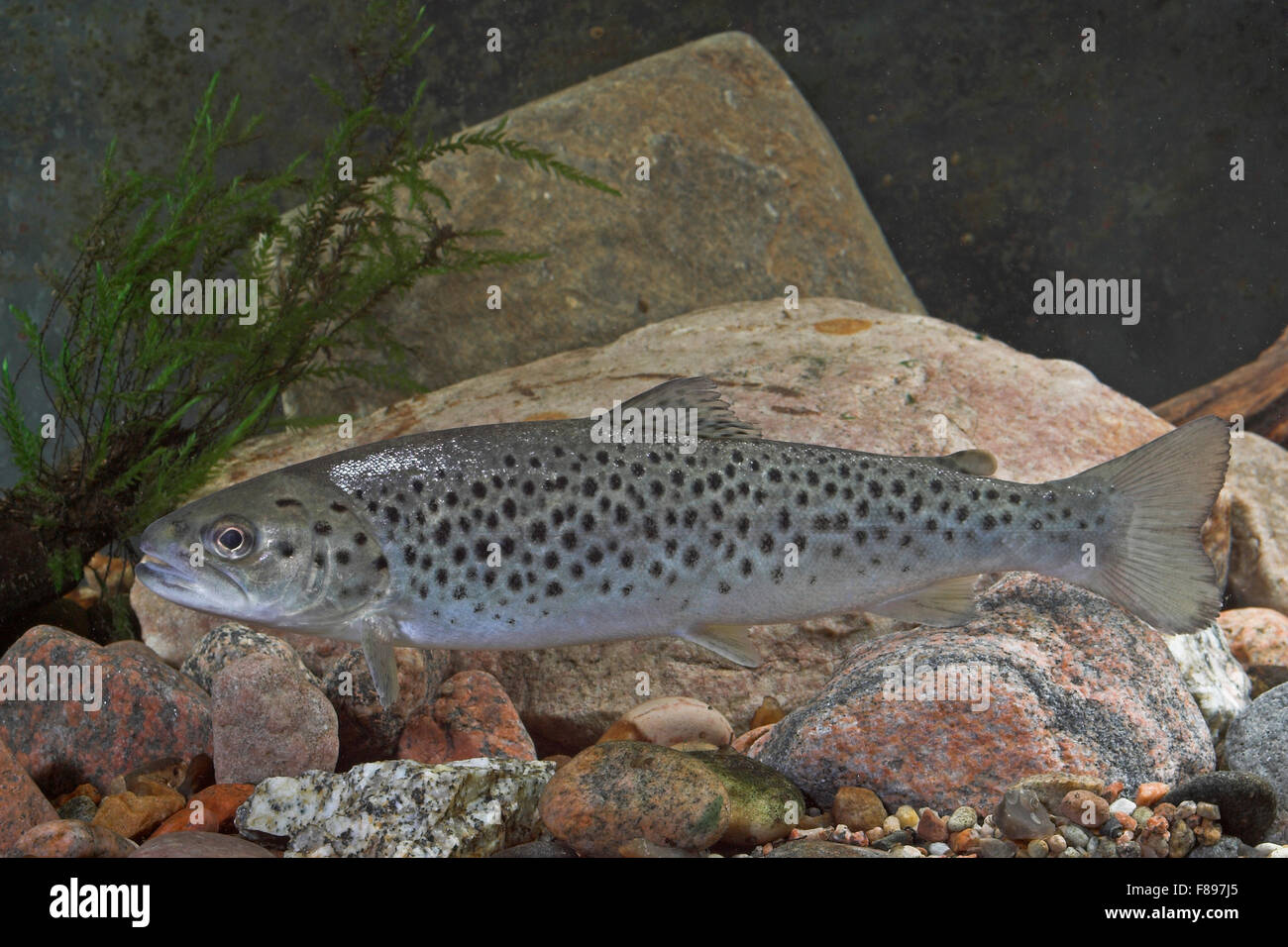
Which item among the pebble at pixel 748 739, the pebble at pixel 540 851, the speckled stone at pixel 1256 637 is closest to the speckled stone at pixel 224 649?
the pebble at pixel 540 851

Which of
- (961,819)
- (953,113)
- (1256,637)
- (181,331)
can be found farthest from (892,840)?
(953,113)

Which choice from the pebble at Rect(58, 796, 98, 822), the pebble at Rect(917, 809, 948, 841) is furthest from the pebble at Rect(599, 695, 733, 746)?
the pebble at Rect(58, 796, 98, 822)

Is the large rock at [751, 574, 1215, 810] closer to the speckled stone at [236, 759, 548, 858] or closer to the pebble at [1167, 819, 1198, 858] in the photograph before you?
the pebble at [1167, 819, 1198, 858]

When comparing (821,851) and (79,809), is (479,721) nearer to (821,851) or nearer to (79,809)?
(79,809)

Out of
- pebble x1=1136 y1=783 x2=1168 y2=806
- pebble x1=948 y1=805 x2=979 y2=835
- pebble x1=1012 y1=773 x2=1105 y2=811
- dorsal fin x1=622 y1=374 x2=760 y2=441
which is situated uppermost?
dorsal fin x1=622 y1=374 x2=760 y2=441

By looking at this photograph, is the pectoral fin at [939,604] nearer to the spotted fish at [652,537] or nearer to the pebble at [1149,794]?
the spotted fish at [652,537]
